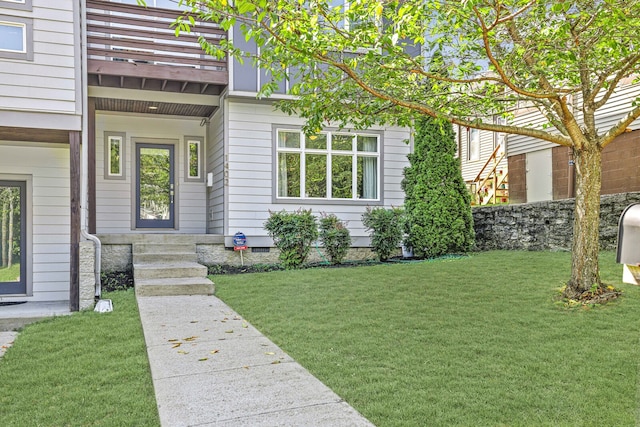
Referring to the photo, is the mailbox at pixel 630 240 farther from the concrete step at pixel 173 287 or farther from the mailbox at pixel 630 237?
the concrete step at pixel 173 287

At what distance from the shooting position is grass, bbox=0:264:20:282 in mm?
7625

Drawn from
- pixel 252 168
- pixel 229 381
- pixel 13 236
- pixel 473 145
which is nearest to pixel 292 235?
pixel 252 168

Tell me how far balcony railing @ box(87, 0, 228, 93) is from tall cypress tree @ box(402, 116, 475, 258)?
13.5ft

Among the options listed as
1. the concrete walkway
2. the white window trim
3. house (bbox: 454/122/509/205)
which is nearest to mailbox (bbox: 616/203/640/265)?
the concrete walkway

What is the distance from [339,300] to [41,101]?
4.75m

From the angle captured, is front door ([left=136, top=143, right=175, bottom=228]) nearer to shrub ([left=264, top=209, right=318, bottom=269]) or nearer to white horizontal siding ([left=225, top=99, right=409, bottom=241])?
white horizontal siding ([left=225, top=99, right=409, bottom=241])

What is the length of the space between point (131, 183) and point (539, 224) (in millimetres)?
8224

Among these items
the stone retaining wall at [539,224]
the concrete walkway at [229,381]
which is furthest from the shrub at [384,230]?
the concrete walkway at [229,381]

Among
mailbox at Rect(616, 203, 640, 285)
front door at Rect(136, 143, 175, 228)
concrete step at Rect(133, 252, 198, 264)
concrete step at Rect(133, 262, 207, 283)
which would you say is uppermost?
front door at Rect(136, 143, 175, 228)

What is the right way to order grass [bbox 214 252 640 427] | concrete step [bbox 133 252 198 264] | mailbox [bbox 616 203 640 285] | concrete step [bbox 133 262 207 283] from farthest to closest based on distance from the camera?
concrete step [bbox 133 252 198 264] → concrete step [bbox 133 262 207 283] → grass [bbox 214 252 640 427] → mailbox [bbox 616 203 640 285]

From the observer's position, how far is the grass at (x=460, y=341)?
2.89 m

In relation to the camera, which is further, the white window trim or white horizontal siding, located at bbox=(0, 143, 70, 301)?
the white window trim

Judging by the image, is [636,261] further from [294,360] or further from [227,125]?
[227,125]

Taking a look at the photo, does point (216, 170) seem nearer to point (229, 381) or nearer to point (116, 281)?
point (116, 281)
